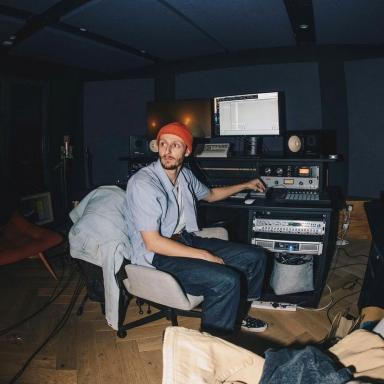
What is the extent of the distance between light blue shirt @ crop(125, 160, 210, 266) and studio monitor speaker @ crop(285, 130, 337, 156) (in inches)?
41.2

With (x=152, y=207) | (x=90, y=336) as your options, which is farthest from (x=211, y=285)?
(x=90, y=336)

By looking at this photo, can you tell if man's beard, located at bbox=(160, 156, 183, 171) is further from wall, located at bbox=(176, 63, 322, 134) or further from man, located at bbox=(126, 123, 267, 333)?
wall, located at bbox=(176, 63, 322, 134)

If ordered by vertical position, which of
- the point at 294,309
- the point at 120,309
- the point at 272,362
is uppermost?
the point at 272,362

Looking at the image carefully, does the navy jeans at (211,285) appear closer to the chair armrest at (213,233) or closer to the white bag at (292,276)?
the chair armrest at (213,233)

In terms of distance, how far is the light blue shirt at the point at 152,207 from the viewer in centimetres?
195

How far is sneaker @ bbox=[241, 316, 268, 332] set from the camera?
2376 mm

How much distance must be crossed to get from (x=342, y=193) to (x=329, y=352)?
130 inches

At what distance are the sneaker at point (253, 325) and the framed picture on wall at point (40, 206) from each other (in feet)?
10.7

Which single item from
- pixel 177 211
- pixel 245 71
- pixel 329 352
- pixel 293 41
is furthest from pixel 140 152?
pixel 329 352

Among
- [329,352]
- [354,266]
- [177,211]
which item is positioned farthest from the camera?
[354,266]

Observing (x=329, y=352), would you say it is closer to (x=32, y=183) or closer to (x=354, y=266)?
(x=354, y=266)

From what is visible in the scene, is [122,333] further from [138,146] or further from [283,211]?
[138,146]

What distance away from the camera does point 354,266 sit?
3361 millimetres

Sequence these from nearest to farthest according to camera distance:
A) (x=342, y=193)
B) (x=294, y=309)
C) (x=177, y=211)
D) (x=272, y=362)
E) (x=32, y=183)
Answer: (x=272, y=362) < (x=177, y=211) < (x=294, y=309) < (x=342, y=193) < (x=32, y=183)
